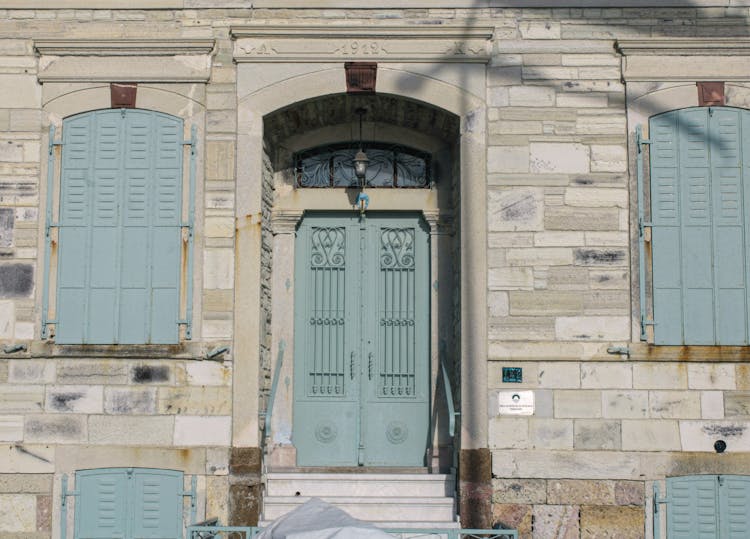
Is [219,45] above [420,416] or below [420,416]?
above

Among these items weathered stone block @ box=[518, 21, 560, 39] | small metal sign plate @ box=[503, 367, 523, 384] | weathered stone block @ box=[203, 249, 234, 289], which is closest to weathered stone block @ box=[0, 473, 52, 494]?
weathered stone block @ box=[203, 249, 234, 289]

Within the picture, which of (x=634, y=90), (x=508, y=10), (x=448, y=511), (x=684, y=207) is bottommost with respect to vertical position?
(x=448, y=511)

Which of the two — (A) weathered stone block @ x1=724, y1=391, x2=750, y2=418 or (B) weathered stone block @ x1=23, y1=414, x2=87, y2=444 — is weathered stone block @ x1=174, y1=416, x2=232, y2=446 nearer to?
(B) weathered stone block @ x1=23, y1=414, x2=87, y2=444

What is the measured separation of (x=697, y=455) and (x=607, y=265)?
1720mm

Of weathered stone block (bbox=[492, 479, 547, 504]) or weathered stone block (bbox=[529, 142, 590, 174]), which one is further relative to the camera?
weathered stone block (bbox=[529, 142, 590, 174])

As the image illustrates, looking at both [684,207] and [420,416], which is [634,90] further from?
[420,416]

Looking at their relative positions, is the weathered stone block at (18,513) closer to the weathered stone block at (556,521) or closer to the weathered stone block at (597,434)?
the weathered stone block at (556,521)

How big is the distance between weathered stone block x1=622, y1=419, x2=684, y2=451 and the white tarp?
11.2ft

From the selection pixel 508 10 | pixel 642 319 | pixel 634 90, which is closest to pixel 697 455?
pixel 642 319

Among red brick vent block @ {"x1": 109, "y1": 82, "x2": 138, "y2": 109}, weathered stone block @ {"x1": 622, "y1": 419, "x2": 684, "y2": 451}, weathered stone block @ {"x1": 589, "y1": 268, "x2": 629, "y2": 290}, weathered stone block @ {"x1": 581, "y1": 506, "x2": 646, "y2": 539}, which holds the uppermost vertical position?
red brick vent block @ {"x1": 109, "y1": 82, "x2": 138, "y2": 109}

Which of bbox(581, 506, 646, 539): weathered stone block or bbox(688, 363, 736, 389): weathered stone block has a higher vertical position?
bbox(688, 363, 736, 389): weathered stone block

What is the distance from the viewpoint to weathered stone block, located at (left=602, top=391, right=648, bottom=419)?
904 cm

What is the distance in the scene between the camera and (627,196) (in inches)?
367

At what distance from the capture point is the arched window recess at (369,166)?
33.6 feet
